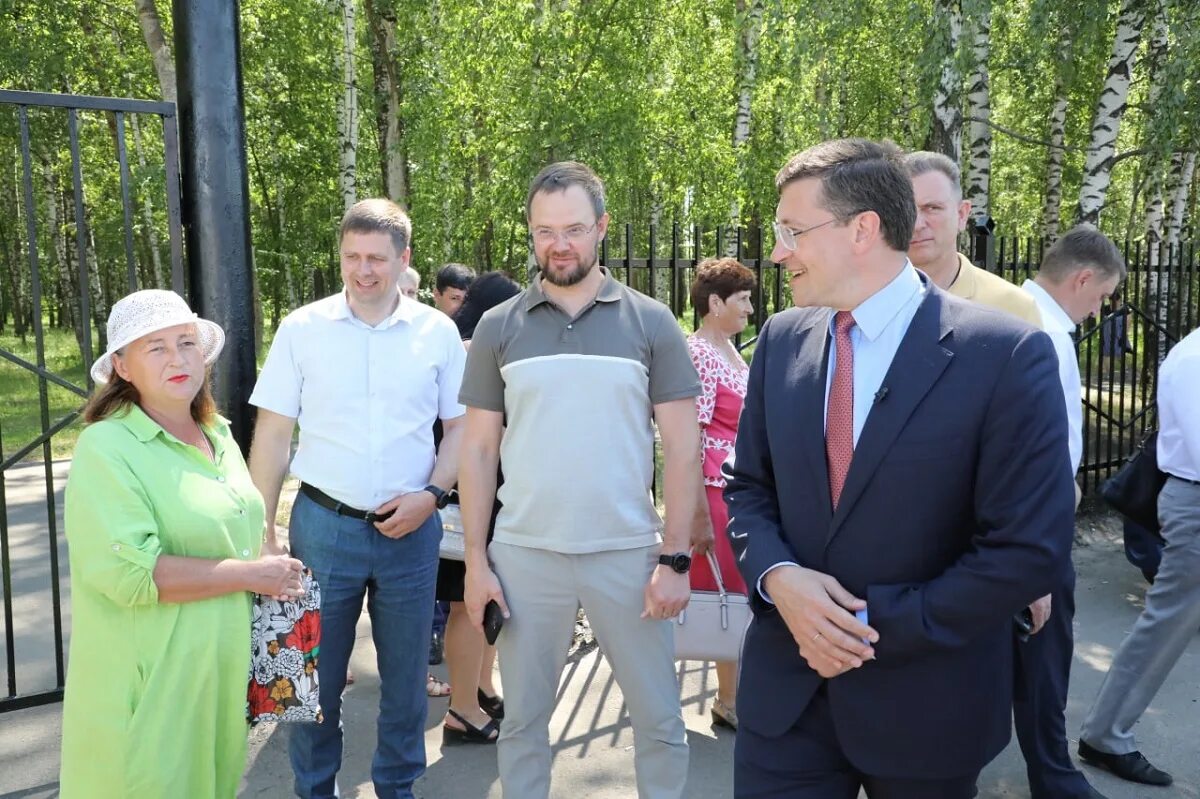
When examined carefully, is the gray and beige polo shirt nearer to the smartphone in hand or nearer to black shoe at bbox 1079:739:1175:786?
the smartphone in hand

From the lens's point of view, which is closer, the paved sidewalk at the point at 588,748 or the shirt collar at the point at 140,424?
the shirt collar at the point at 140,424

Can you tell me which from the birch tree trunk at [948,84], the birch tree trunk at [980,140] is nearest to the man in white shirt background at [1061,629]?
the birch tree trunk at [948,84]

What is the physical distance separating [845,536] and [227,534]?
1.65 meters

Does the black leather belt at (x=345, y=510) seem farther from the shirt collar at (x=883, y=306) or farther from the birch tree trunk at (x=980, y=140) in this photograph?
the birch tree trunk at (x=980, y=140)

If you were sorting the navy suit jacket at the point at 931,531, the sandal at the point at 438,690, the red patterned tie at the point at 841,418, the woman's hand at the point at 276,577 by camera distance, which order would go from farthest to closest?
the sandal at the point at 438,690 < the woman's hand at the point at 276,577 < the red patterned tie at the point at 841,418 < the navy suit jacket at the point at 931,531

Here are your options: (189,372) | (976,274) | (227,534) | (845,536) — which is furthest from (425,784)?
(976,274)

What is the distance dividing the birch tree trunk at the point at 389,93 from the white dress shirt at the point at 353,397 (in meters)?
14.0

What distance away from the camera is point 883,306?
214 cm

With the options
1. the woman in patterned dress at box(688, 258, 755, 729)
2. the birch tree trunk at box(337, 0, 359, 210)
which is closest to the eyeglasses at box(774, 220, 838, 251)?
the woman in patterned dress at box(688, 258, 755, 729)

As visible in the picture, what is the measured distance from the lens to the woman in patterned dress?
4.30 metres

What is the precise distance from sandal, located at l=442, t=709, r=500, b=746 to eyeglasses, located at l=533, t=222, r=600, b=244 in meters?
2.16

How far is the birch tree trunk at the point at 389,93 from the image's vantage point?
17.0m

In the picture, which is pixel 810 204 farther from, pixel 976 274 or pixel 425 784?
pixel 425 784

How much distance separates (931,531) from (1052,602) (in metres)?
1.58
